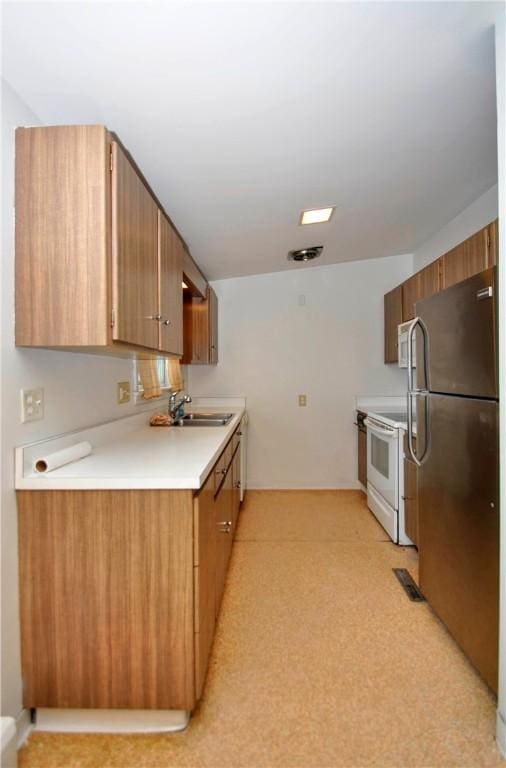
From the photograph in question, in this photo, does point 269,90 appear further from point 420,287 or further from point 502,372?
point 420,287

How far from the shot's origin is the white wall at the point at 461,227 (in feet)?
7.95

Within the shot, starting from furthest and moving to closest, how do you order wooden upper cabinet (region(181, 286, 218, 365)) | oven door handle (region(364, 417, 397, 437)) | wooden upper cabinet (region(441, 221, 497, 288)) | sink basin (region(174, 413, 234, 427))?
wooden upper cabinet (region(181, 286, 218, 365))
oven door handle (region(364, 417, 397, 437))
sink basin (region(174, 413, 234, 427))
wooden upper cabinet (region(441, 221, 497, 288))

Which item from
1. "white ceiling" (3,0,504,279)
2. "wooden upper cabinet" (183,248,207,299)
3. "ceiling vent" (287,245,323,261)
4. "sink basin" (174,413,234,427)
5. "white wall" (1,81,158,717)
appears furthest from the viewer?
"ceiling vent" (287,245,323,261)

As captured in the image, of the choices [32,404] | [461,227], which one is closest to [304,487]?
[461,227]

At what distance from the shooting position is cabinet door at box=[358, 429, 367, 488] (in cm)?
352

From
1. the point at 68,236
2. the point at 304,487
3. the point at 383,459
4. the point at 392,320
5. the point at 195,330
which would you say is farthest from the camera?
the point at 304,487

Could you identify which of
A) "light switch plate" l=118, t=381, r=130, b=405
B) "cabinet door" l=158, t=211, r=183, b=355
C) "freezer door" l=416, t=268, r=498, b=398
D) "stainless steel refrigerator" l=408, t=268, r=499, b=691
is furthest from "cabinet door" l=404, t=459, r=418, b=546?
"light switch plate" l=118, t=381, r=130, b=405

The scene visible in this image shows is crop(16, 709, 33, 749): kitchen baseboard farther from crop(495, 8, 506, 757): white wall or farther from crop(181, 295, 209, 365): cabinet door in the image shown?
crop(181, 295, 209, 365): cabinet door

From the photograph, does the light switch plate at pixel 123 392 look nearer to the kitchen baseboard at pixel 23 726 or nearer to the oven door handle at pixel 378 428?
the kitchen baseboard at pixel 23 726

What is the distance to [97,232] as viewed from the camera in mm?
1167

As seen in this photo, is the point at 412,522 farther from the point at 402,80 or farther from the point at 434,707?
the point at 402,80

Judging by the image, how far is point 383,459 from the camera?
2914 millimetres

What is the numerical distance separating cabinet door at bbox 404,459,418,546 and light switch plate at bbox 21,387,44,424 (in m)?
2.20

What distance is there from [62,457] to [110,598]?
0.51 m
